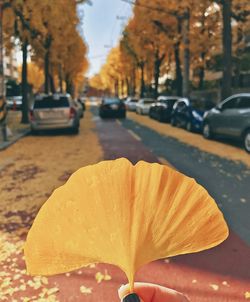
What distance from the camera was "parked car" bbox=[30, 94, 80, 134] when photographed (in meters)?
16.9

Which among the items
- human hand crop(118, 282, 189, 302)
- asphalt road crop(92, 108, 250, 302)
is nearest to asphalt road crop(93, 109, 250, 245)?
asphalt road crop(92, 108, 250, 302)

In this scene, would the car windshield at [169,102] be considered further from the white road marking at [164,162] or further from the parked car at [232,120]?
the white road marking at [164,162]

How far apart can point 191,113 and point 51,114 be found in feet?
20.0

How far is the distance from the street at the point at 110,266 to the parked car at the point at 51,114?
3.69 metres

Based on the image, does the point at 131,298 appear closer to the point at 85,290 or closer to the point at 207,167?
the point at 85,290

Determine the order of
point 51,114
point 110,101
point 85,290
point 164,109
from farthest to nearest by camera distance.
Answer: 1. point 110,101
2. point 164,109
3. point 51,114
4. point 85,290

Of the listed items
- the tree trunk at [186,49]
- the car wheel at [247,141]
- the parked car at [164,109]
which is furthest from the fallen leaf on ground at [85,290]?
the tree trunk at [186,49]

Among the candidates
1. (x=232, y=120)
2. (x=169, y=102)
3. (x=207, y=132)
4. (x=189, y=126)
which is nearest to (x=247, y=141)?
(x=232, y=120)

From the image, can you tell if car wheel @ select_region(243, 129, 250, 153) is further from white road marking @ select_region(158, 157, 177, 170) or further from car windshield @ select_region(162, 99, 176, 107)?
car windshield @ select_region(162, 99, 176, 107)

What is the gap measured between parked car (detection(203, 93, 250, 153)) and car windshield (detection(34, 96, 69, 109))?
5.98 metres

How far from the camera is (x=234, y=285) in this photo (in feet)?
11.3

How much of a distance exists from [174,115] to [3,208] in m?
15.8

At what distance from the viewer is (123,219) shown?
807 mm

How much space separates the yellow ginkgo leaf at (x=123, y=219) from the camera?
0.80 m
